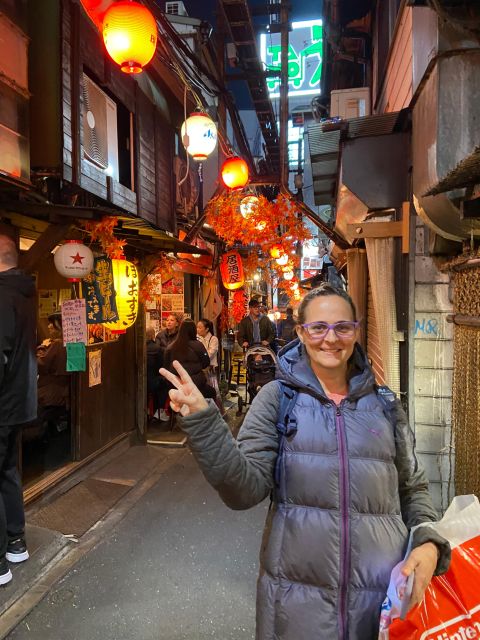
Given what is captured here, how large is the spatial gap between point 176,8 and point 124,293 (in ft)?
42.5

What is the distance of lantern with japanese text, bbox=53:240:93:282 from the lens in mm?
5918

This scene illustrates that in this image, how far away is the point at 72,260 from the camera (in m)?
5.96

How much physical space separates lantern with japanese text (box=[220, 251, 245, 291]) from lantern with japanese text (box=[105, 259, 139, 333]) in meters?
7.73

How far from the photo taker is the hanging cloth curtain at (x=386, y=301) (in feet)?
18.9

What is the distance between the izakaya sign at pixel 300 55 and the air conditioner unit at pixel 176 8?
6.31 m

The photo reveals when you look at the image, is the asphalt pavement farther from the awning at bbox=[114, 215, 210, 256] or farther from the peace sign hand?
the awning at bbox=[114, 215, 210, 256]

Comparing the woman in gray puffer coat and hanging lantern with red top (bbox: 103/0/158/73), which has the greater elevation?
hanging lantern with red top (bbox: 103/0/158/73)

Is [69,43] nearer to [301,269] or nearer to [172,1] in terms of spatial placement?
[172,1]

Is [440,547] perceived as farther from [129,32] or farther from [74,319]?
[129,32]

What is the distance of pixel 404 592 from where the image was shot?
1.94 metres

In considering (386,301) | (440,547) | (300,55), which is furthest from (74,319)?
(300,55)

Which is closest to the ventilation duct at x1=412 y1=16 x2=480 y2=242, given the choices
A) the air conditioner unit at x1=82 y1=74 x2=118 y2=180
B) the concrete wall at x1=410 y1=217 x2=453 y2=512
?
the concrete wall at x1=410 y1=217 x2=453 y2=512

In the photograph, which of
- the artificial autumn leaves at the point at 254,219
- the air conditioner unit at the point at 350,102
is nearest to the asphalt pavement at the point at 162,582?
the artificial autumn leaves at the point at 254,219

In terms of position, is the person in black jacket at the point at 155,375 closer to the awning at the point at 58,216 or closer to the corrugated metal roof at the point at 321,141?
the awning at the point at 58,216
